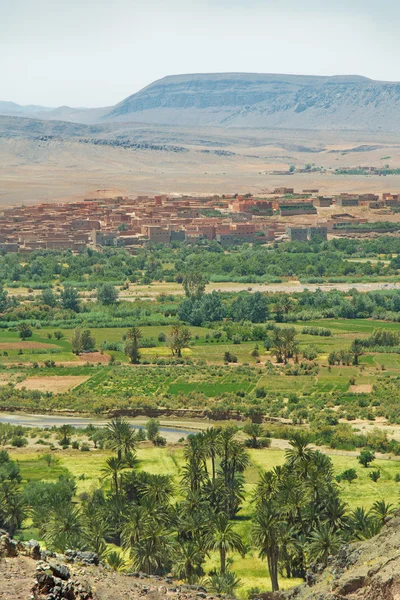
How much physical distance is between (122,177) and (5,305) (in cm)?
11789

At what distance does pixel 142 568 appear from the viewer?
27250 millimetres

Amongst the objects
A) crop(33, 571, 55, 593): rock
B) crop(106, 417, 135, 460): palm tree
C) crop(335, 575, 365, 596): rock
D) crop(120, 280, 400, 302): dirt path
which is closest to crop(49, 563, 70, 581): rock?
crop(33, 571, 55, 593): rock

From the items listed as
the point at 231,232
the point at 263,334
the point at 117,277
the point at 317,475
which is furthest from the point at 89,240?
the point at 317,475

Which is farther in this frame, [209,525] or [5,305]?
[5,305]

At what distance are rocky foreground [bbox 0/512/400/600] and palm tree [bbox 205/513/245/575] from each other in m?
6.04

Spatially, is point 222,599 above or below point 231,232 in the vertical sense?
above

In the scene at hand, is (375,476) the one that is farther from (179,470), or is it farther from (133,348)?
(133,348)

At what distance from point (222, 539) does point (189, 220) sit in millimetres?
102130

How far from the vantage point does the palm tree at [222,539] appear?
27.8 metres

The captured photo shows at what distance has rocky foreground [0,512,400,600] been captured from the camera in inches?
626

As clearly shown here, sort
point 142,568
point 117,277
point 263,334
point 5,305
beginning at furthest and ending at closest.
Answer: point 117,277 < point 5,305 < point 263,334 < point 142,568

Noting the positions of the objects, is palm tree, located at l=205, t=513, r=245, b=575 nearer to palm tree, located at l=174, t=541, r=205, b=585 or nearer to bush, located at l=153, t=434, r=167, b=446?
palm tree, located at l=174, t=541, r=205, b=585

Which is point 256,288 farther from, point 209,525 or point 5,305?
point 209,525

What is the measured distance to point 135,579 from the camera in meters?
19.4
